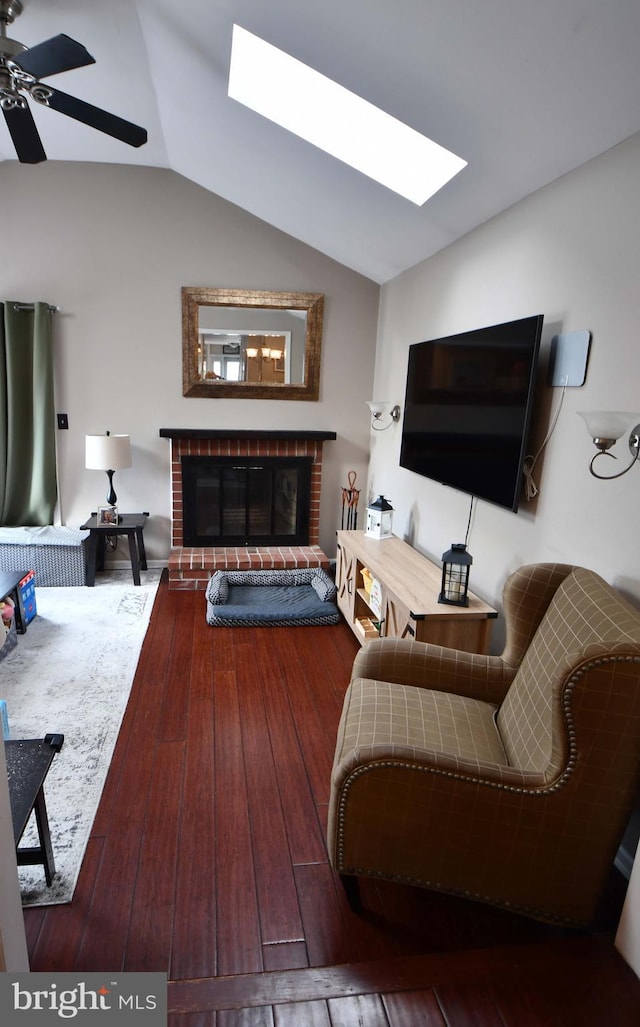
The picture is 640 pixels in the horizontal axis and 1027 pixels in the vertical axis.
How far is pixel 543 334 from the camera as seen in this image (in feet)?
7.29

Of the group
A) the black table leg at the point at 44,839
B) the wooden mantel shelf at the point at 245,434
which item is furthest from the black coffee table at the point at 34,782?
the wooden mantel shelf at the point at 245,434

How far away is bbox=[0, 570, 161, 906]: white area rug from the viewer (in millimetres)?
1862

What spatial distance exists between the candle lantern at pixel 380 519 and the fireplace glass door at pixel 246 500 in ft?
3.69

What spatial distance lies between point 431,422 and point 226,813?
7.20 ft

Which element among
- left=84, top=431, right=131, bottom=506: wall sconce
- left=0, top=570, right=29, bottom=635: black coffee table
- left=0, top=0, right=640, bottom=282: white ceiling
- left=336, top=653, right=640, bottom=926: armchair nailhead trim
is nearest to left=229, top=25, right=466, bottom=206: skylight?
left=0, top=0, right=640, bottom=282: white ceiling

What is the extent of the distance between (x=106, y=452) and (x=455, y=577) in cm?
273

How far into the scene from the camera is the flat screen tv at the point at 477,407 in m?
2.22

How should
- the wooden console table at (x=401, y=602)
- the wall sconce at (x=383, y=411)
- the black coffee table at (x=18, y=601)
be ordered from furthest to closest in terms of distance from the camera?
1. the wall sconce at (x=383, y=411)
2. the black coffee table at (x=18, y=601)
3. the wooden console table at (x=401, y=602)

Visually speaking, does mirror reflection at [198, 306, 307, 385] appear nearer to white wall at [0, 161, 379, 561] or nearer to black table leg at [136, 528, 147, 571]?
white wall at [0, 161, 379, 561]

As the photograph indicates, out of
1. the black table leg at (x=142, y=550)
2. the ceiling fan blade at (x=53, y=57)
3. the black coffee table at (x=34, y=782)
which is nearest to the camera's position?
the black coffee table at (x=34, y=782)

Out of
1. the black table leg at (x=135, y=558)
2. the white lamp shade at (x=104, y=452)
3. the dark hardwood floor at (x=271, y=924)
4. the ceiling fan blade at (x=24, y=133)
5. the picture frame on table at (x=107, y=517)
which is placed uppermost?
the ceiling fan blade at (x=24, y=133)

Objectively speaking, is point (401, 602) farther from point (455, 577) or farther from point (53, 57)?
point (53, 57)

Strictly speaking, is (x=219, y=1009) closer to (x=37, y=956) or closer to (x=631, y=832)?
(x=37, y=956)

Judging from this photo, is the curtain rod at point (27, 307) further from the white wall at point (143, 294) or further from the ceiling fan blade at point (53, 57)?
the ceiling fan blade at point (53, 57)
